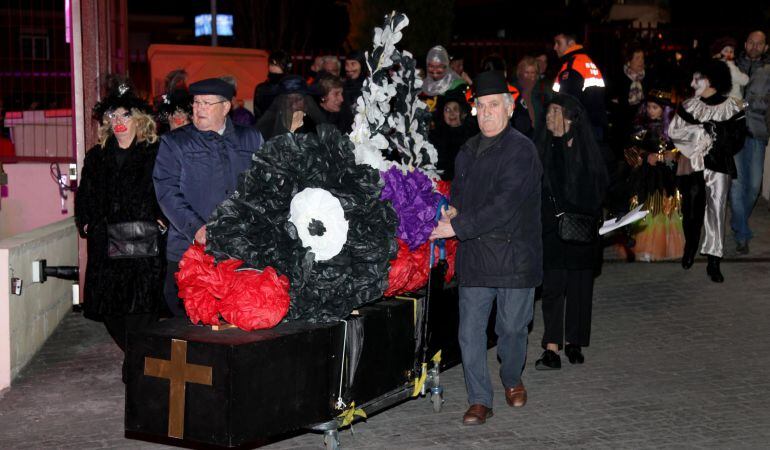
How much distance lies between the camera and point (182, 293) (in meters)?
5.56

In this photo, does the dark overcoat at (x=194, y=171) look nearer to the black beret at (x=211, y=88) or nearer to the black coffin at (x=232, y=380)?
the black beret at (x=211, y=88)

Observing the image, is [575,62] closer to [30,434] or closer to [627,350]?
[627,350]

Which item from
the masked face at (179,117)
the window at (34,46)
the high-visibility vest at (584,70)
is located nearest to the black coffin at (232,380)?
the masked face at (179,117)

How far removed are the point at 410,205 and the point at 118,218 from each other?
2.16 m

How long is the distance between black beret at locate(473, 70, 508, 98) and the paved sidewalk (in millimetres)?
1951

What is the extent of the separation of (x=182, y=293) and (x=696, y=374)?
12.6 feet

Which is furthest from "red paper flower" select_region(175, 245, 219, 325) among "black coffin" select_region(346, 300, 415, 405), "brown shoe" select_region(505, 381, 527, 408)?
"brown shoe" select_region(505, 381, 527, 408)

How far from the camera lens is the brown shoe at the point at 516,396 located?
22.5 feet

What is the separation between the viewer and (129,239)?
24.0 feet

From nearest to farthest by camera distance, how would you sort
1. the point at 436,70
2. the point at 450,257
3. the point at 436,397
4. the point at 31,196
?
the point at 436,397, the point at 450,257, the point at 31,196, the point at 436,70

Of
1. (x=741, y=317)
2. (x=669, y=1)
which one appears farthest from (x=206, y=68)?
(x=669, y=1)

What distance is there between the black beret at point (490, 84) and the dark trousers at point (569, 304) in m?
1.91

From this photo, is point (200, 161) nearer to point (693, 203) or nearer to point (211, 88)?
point (211, 88)

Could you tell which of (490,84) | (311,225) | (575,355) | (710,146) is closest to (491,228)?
(490,84)
